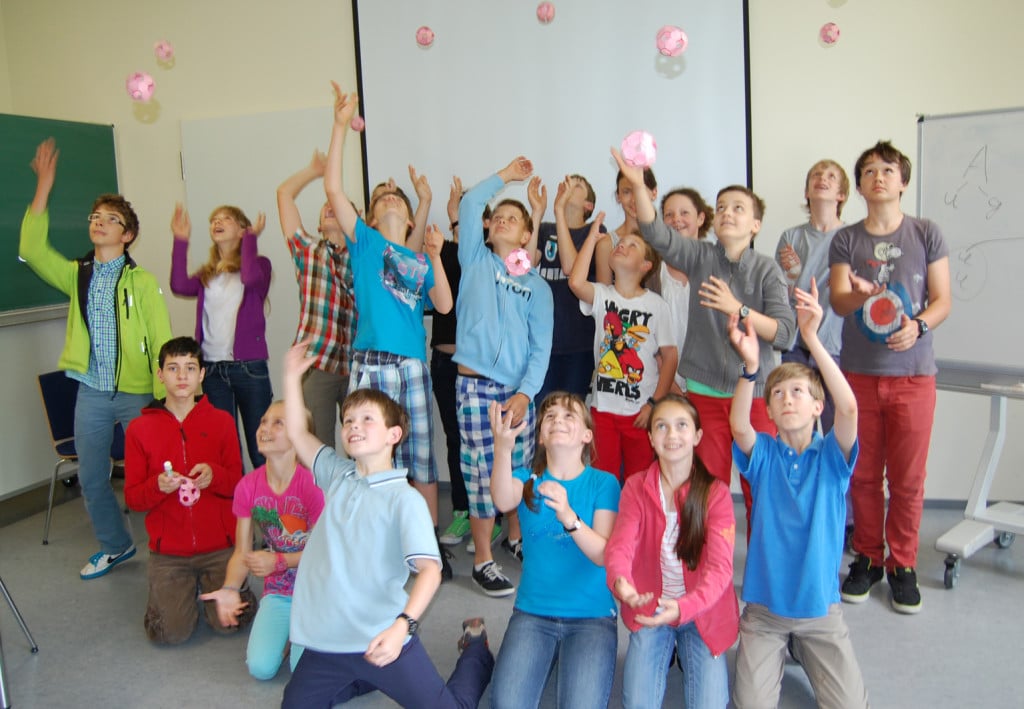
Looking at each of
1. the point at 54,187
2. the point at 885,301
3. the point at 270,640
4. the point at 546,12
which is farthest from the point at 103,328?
the point at 885,301

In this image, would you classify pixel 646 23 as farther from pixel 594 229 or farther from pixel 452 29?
pixel 594 229

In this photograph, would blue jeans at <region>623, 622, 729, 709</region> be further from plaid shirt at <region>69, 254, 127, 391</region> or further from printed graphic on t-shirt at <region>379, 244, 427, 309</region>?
plaid shirt at <region>69, 254, 127, 391</region>

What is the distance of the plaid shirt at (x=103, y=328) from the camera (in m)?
3.15

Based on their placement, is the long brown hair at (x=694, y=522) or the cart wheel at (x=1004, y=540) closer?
the long brown hair at (x=694, y=522)

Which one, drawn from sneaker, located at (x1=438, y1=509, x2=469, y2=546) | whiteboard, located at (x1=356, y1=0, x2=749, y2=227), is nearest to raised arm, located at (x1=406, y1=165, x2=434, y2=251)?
whiteboard, located at (x1=356, y1=0, x2=749, y2=227)

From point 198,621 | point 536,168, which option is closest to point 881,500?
point 536,168

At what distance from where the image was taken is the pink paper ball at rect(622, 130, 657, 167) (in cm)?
258

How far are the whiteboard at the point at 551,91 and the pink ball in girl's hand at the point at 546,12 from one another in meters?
0.05

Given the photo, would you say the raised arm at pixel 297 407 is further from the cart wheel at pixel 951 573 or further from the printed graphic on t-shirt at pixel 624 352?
the cart wheel at pixel 951 573

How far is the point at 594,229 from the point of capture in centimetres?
287

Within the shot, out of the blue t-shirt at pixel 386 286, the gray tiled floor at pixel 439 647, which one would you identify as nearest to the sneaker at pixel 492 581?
the gray tiled floor at pixel 439 647

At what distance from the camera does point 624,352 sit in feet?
9.27

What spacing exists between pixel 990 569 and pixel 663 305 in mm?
1641

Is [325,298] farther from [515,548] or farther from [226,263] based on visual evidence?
[515,548]
